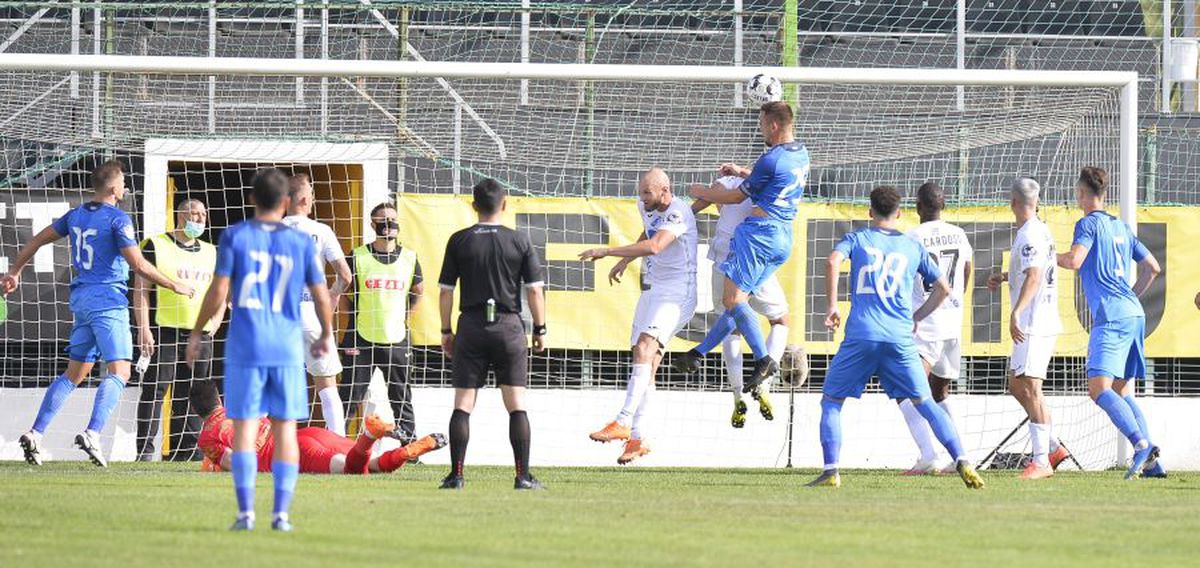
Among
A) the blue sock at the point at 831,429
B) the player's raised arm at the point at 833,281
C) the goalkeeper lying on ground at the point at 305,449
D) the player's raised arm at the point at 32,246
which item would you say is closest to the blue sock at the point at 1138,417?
the blue sock at the point at 831,429

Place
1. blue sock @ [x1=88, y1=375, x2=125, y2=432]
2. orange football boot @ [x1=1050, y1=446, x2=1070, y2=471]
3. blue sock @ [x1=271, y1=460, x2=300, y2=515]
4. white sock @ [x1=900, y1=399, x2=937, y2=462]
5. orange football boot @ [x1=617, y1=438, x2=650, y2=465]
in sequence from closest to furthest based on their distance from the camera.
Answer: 1. blue sock @ [x1=271, y1=460, x2=300, y2=515]
2. white sock @ [x1=900, y1=399, x2=937, y2=462]
3. blue sock @ [x1=88, y1=375, x2=125, y2=432]
4. orange football boot @ [x1=617, y1=438, x2=650, y2=465]
5. orange football boot @ [x1=1050, y1=446, x2=1070, y2=471]

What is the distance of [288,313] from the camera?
30.4 ft

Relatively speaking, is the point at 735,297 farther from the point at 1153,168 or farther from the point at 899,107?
the point at 1153,168

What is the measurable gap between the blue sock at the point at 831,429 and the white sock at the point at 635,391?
80.5 inches

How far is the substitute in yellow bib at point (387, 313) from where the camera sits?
16516 millimetres

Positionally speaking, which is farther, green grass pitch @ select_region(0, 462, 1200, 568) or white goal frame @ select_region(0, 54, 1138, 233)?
white goal frame @ select_region(0, 54, 1138, 233)

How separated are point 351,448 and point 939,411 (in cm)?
425

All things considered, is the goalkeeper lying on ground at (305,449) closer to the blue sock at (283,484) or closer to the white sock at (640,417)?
the white sock at (640,417)

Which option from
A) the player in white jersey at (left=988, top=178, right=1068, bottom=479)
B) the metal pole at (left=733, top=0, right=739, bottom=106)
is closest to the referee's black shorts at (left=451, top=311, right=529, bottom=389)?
the player in white jersey at (left=988, top=178, right=1068, bottom=479)

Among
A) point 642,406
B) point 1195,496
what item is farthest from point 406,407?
point 1195,496

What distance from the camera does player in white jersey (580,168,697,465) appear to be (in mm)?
14352

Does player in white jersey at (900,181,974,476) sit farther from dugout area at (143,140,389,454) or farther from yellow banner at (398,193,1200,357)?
dugout area at (143,140,389,454)

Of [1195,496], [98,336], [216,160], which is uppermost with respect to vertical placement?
[216,160]

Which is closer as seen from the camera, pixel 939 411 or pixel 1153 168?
pixel 939 411
